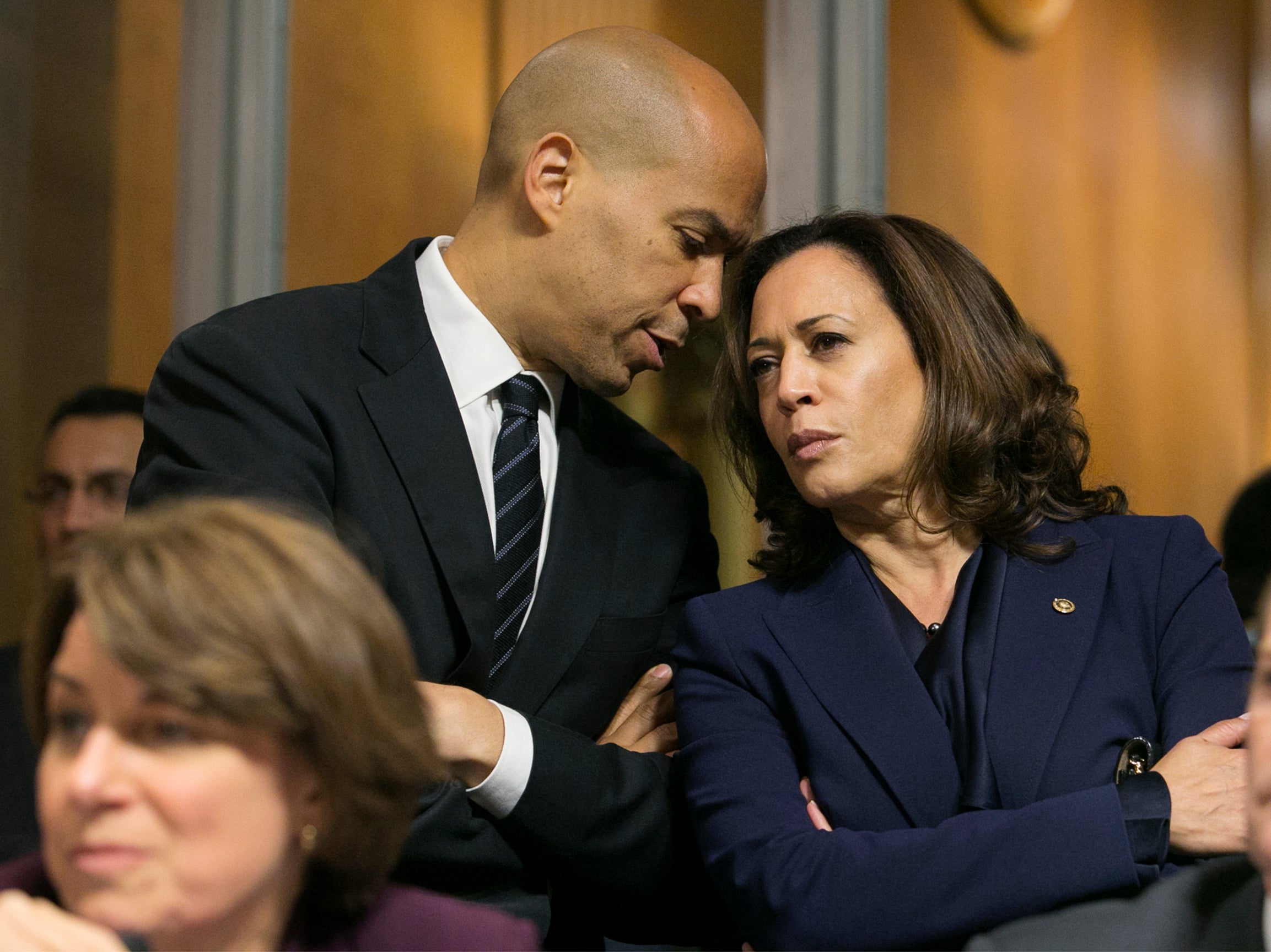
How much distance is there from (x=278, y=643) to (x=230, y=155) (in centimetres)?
243

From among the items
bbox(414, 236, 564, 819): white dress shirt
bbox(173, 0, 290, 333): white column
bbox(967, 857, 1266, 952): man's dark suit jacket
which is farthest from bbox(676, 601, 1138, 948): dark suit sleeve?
bbox(173, 0, 290, 333): white column

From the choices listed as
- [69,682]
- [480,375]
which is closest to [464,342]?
[480,375]

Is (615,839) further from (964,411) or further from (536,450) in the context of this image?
(964,411)

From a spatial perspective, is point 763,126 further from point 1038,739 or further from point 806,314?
point 1038,739

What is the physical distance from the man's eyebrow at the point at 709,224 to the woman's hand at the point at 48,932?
149 cm

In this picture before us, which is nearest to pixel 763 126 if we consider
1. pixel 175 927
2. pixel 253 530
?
pixel 253 530

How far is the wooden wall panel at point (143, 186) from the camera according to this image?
3.09 m

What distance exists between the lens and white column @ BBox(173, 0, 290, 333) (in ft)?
10.2

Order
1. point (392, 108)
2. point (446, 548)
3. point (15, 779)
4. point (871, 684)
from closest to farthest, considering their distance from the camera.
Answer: point (871, 684), point (446, 548), point (15, 779), point (392, 108)

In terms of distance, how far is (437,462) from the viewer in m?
1.93

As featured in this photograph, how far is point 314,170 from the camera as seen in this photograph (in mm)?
3107

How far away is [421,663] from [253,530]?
84 centimetres

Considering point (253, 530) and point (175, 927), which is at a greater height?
point (253, 530)

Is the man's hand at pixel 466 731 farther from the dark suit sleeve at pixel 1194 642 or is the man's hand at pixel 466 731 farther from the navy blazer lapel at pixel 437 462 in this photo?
the dark suit sleeve at pixel 1194 642
